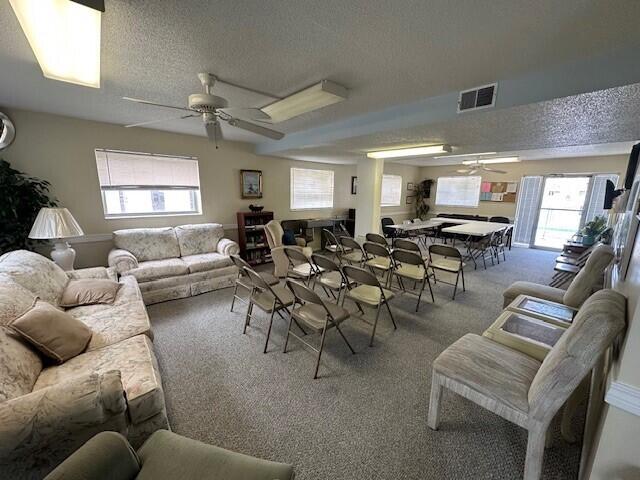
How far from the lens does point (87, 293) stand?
2363 mm

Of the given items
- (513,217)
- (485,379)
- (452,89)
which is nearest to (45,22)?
(452,89)

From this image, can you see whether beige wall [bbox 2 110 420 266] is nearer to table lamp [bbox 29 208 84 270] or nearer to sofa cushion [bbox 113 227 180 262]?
sofa cushion [bbox 113 227 180 262]

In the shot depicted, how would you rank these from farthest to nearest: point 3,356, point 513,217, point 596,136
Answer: point 513,217 < point 596,136 < point 3,356

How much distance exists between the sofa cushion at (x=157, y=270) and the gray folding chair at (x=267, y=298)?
1.45m

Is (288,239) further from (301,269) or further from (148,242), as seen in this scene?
(148,242)

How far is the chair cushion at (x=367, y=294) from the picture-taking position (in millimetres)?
2523

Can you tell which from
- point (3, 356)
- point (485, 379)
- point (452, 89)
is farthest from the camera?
point (452, 89)

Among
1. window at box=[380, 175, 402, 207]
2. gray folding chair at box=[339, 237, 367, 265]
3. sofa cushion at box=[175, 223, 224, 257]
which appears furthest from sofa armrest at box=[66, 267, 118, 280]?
window at box=[380, 175, 402, 207]

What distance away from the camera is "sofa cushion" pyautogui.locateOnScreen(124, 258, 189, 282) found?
3.28m

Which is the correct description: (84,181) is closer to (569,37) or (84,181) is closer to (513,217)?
(569,37)

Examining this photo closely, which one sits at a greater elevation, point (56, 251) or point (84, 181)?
point (84, 181)

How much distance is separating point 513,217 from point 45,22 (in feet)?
28.8

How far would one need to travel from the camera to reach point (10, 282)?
1812 millimetres

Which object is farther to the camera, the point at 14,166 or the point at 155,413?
the point at 14,166
